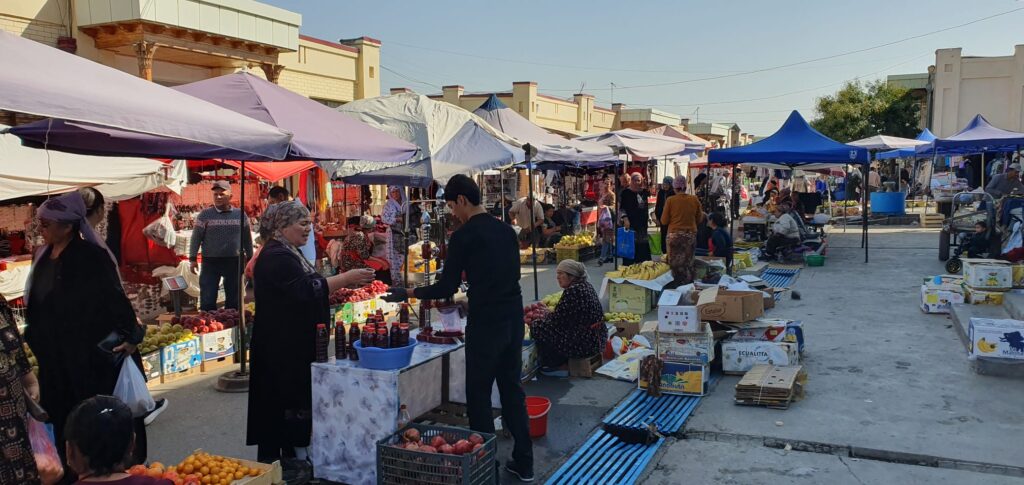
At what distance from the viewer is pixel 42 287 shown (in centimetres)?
411

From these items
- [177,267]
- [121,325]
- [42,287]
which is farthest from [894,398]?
[177,267]

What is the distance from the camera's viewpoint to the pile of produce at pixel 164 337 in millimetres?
6945

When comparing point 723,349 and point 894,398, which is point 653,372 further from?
point 894,398

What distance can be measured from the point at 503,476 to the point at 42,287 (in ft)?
9.93

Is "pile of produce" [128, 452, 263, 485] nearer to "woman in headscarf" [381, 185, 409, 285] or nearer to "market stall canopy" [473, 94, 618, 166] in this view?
"woman in headscarf" [381, 185, 409, 285]

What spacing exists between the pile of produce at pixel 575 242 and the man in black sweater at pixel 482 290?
35.9ft

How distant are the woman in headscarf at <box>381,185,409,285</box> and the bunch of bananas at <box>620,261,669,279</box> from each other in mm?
3464

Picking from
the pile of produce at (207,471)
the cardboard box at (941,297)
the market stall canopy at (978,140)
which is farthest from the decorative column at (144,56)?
the market stall canopy at (978,140)

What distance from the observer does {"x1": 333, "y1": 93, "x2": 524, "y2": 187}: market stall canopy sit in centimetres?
837

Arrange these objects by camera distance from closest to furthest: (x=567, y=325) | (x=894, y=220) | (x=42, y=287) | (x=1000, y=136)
Result: 1. (x=42, y=287)
2. (x=567, y=325)
3. (x=1000, y=136)
4. (x=894, y=220)

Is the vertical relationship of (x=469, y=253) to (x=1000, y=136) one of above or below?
below

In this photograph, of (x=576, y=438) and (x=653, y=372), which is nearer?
(x=576, y=438)

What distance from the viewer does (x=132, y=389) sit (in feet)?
14.5

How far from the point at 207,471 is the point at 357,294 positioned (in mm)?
5774
